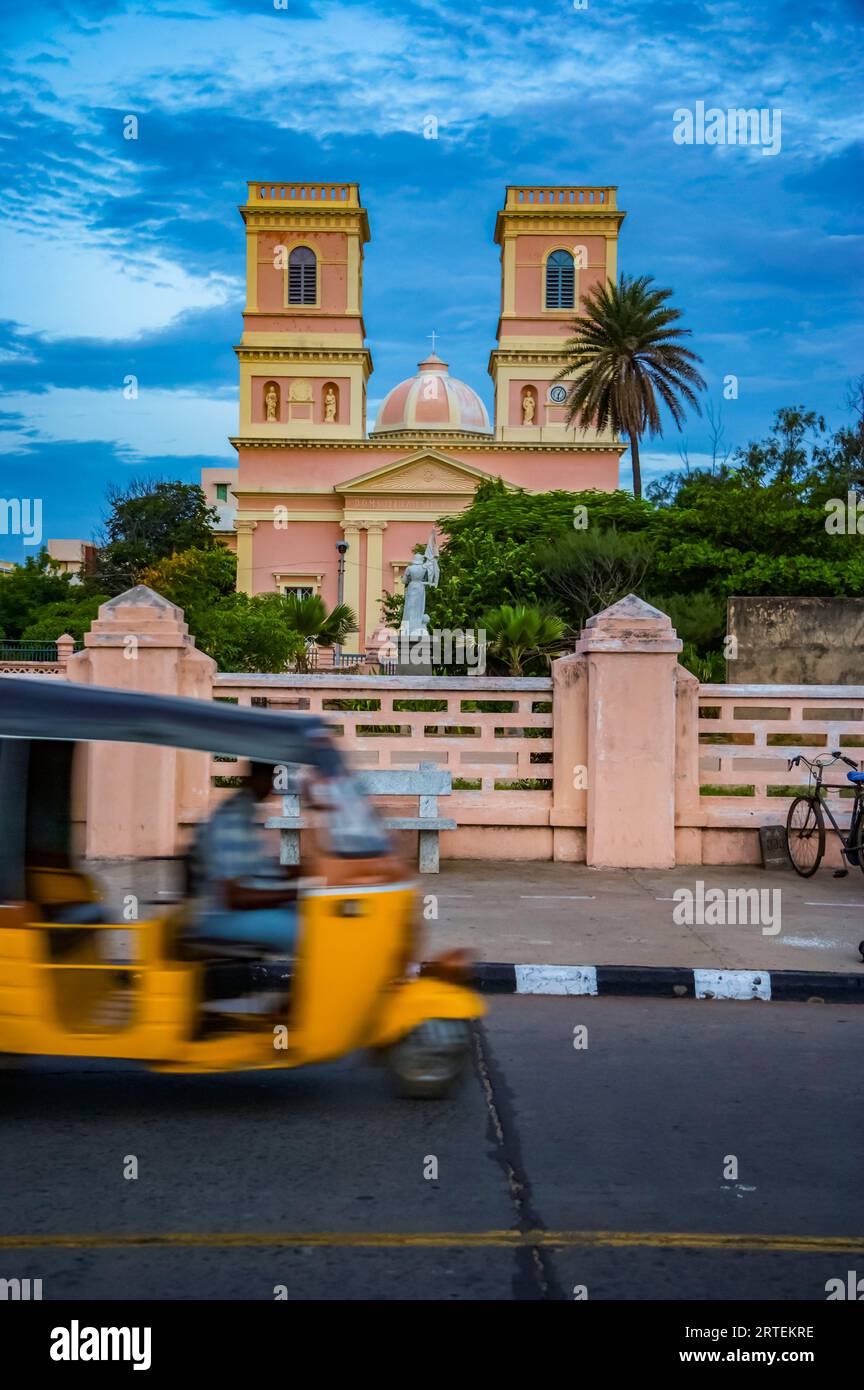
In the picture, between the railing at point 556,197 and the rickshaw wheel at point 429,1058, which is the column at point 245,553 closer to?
the railing at point 556,197

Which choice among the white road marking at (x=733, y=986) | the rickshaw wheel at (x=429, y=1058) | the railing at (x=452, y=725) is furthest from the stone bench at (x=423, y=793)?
the rickshaw wheel at (x=429, y=1058)

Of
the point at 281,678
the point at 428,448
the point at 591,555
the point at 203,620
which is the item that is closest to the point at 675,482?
the point at 428,448

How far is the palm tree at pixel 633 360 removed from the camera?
47.2m

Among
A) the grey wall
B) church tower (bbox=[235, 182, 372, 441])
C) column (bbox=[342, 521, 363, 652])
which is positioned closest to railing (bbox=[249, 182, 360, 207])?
church tower (bbox=[235, 182, 372, 441])

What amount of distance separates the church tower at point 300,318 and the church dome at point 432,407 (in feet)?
7.52

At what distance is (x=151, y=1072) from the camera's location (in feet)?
19.1

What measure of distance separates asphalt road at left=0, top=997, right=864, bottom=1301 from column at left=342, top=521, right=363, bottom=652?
183ft

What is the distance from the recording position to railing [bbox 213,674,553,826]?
1139cm

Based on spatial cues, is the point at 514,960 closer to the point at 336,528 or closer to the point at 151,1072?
the point at 151,1072

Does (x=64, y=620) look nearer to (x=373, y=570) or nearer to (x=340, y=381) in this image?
(x=373, y=570)

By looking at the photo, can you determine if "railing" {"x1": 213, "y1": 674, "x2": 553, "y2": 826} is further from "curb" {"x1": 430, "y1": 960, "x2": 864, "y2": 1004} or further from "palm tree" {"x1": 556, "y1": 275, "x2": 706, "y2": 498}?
"palm tree" {"x1": 556, "y1": 275, "x2": 706, "y2": 498}

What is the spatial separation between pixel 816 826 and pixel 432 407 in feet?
188
